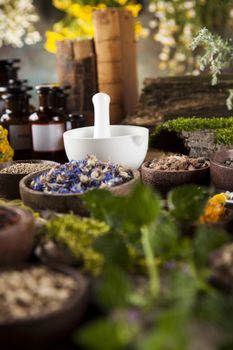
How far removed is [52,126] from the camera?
250 cm

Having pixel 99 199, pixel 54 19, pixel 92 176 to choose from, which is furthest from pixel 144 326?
pixel 54 19

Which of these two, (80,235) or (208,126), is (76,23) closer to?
(208,126)

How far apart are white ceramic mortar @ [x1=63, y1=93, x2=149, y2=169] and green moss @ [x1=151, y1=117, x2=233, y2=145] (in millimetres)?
317

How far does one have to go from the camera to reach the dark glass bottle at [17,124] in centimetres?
267

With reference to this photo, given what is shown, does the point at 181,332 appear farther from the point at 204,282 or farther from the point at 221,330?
the point at 204,282

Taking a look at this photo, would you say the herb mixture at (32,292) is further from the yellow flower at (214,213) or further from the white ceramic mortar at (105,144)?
the white ceramic mortar at (105,144)

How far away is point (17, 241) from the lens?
132 centimetres

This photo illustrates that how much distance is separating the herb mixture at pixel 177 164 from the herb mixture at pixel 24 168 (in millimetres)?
363

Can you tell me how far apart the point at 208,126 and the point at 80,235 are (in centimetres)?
127

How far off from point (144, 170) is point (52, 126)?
1.94ft

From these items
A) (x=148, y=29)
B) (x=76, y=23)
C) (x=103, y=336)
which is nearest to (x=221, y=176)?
(x=103, y=336)

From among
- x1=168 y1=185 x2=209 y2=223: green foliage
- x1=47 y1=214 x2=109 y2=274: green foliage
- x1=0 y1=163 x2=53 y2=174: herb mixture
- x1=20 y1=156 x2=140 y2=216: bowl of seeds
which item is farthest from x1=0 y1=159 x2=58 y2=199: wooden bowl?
x1=168 y1=185 x2=209 y2=223: green foliage

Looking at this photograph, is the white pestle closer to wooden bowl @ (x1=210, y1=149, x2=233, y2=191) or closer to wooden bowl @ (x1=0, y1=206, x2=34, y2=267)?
wooden bowl @ (x1=210, y1=149, x2=233, y2=191)

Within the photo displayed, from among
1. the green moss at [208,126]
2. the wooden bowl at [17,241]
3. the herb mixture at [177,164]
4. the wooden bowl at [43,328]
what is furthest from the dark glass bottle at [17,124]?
the wooden bowl at [43,328]
